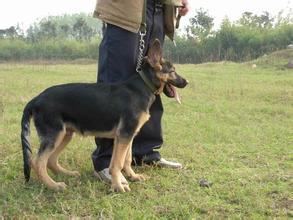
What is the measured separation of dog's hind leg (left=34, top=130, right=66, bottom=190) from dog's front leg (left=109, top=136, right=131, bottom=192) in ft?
1.45

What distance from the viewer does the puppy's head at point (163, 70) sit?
14.1 feet

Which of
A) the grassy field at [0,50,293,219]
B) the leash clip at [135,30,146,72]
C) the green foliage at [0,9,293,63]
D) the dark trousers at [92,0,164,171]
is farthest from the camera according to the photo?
the green foliage at [0,9,293,63]

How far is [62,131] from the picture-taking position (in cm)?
415

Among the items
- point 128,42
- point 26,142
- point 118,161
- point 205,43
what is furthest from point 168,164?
point 205,43

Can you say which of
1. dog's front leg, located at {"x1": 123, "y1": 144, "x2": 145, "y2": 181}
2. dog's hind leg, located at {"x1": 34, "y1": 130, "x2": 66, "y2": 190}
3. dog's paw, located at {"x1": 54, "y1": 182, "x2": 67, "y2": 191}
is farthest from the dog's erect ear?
dog's paw, located at {"x1": 54, "y1": 182, "x2": 67, "y2": 191}

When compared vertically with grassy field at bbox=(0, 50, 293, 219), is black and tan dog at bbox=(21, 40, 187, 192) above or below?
above

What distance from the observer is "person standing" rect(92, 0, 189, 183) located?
4352mm

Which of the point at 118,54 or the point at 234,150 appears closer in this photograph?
the point at 118,54

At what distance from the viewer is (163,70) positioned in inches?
172

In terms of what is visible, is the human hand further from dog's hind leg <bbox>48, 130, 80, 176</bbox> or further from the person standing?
dog's hind leg <bbox>48, 130, 80, 176</bbox>

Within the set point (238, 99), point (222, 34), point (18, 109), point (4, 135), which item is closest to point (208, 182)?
point (4, 135)

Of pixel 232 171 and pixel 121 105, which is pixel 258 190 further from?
pixel 121 105

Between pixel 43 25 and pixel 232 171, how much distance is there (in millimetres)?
41815

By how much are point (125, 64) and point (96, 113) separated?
59 cm
